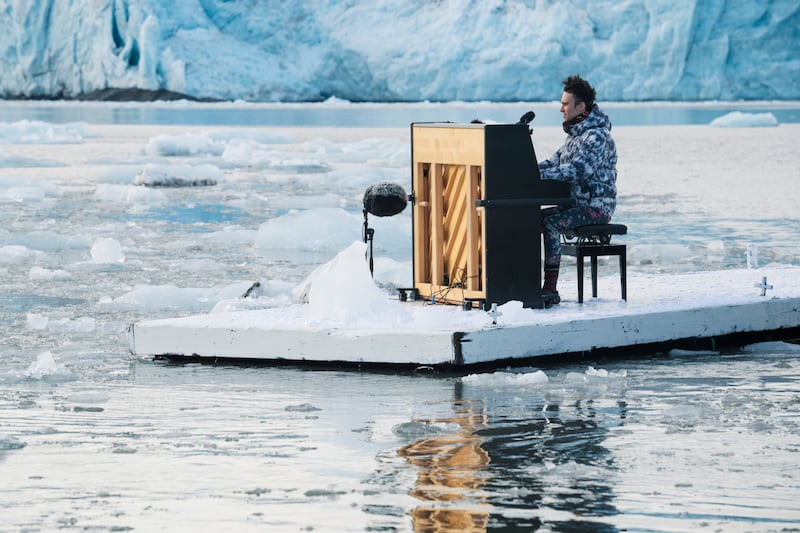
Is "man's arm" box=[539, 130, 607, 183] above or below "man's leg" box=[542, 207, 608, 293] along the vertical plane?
above

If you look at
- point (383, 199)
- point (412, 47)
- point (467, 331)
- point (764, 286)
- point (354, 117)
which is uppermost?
point (412, 47)

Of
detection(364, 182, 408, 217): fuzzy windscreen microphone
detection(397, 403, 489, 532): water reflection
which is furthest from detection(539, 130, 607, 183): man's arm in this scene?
detection(397, 403, 489, 532): water reflection

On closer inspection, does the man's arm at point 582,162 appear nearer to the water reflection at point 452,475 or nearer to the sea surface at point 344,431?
the sea surface at point 344,431

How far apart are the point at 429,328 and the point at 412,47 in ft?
165

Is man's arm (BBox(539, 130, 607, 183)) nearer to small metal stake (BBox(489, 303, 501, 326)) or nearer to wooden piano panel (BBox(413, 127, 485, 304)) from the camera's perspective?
wooden piano panel (BBox(413, 127, 485, 304))

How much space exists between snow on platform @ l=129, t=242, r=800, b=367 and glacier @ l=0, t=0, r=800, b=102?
151 ft

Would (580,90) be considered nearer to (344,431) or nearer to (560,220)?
(560,220)

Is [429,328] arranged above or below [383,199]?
below

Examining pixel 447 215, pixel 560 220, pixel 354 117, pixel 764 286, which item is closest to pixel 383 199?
pixel 447 215

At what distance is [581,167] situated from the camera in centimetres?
732

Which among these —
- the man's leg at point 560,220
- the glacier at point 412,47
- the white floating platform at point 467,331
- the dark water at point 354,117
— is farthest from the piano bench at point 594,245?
the glacier at point 412,47

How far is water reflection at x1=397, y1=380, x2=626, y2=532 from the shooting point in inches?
166

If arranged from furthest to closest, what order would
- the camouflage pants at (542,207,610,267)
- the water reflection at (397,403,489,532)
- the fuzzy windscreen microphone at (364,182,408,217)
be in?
the fuzzy windscreen microphone at (364,182,408,217)
the camouflage pants at (542,207,610,267)
the water reflection at (397,403,489,532)

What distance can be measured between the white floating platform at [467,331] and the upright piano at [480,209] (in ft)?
0.55
